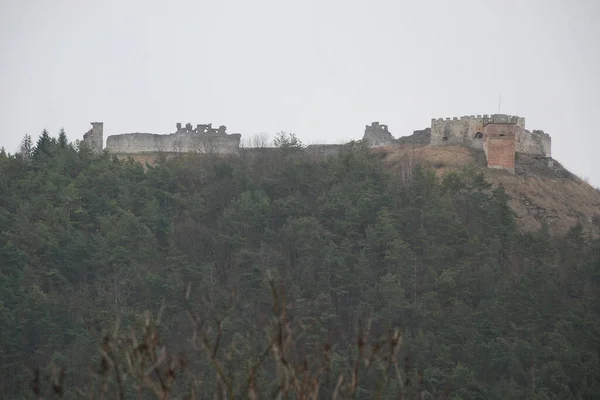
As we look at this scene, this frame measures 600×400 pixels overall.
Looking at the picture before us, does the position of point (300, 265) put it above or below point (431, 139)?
below

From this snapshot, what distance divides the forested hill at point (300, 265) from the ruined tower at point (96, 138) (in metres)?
1.78

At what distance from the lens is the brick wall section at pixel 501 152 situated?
46.3 metres

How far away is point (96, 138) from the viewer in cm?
5447

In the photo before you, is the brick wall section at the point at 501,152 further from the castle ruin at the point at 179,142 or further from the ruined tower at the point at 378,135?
the castle ruin at the point at 179,142

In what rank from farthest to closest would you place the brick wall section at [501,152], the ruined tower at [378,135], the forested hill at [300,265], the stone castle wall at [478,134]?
the ruined tower at [378,135]
the stone castle wall at [478,134]
the brick wall section at [501,152]
the forested hill at [300,265]

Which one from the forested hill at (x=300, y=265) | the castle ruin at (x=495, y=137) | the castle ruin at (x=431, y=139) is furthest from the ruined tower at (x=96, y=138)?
the castle ruin at (x=495, y=137)

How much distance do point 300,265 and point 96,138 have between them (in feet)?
49.2

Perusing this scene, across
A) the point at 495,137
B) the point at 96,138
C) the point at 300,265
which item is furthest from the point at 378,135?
the point at 96,138

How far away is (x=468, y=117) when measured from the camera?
4850cm

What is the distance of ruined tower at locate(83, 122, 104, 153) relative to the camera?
54.3 metres

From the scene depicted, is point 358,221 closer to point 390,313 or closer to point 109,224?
point 390,313

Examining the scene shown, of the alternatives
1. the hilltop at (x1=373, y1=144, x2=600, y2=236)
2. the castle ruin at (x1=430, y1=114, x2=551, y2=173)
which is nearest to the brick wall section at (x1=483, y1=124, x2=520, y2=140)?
the castle ruin at (x1=430, y1=114, x2=551, y2=173)

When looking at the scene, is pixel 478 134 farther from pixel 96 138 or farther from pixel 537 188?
pixel 96 138

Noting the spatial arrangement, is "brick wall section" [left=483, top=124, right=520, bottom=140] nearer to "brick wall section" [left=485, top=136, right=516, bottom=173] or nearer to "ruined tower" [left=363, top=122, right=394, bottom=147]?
"brick wall section" [left=485, top=136, right=516, bottom=173]
